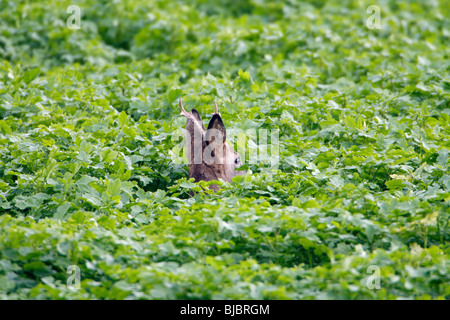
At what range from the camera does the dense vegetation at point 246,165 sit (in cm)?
306

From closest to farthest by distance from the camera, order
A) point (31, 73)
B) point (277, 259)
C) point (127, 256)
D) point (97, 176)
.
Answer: point (127, 256) < point (277, 259) < point (97, 176) < point (31, 73)

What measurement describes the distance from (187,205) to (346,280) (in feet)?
4.53

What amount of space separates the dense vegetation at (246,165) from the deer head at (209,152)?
0.20 metres

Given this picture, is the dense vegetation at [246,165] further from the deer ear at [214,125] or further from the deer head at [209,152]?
the deer ear at [214,125]

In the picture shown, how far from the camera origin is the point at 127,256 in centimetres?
314

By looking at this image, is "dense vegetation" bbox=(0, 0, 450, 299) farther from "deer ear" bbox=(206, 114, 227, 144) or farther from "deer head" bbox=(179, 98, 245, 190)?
"deer ear" bbox=(206, 114, 227, 144)

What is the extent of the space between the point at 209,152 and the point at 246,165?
1.04ft

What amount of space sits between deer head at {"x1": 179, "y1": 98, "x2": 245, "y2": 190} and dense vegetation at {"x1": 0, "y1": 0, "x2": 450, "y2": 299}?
0.20 metres

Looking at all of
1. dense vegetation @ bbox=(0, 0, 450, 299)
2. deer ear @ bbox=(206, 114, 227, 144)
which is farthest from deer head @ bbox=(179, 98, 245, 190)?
dense vegetation @ bbox=(0, 0, 450, 299)

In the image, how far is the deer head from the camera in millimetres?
4320

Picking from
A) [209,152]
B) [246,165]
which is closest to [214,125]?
[209,152]

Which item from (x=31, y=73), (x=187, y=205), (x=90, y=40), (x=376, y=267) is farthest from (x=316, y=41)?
(x=376, y=267)

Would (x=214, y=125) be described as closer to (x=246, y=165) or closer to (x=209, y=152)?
(x=209, y=152)
